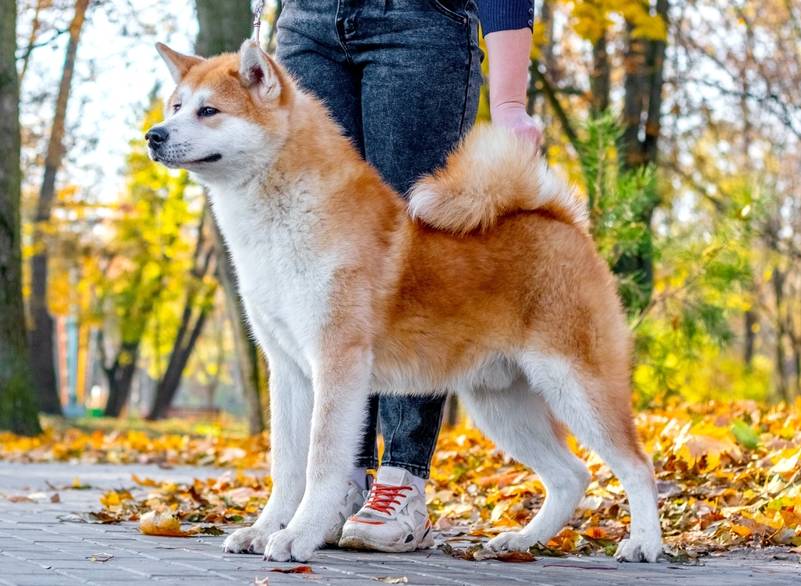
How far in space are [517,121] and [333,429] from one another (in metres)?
1.50

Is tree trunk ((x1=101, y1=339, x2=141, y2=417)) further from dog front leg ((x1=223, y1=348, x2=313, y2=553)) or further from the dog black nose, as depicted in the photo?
the dog black nose

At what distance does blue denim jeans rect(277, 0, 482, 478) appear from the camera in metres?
4.23

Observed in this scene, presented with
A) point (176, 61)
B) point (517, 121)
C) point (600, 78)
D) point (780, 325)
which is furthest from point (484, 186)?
point (780, 325)

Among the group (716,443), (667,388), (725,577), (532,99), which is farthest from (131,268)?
(725,577)

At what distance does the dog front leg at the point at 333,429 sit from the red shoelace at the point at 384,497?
0.45m

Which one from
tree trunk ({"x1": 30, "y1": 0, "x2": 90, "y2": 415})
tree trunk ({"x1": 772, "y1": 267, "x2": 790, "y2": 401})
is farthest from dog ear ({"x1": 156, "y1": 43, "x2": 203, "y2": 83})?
tree trunk ({"x1": 772, "y1": 267, "x2": 790, "y2": 401})

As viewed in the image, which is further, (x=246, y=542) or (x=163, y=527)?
(x=163, y=527)

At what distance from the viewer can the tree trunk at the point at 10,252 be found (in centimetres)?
1067

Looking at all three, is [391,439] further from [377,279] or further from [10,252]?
[10,252]

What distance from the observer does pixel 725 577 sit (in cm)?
344

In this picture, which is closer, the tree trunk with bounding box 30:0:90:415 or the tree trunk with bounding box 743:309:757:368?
the tree trunk with bounding box 30:0:90:415

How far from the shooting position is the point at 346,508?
14.0 feet

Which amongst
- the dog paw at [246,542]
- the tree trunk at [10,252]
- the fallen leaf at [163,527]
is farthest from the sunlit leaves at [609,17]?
the dog paw at [246,542]

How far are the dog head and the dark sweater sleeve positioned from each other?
3.06ft
